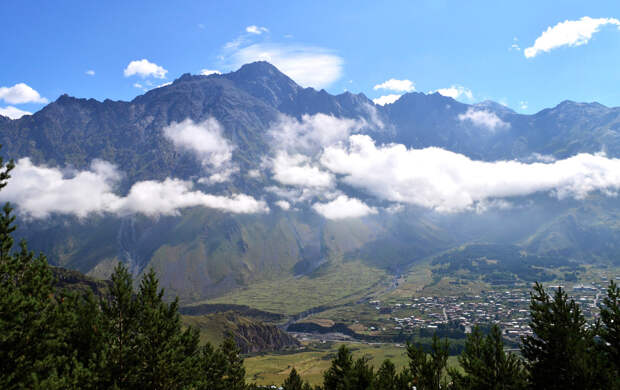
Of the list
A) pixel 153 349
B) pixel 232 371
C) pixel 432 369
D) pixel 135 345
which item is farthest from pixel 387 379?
pixel 232 371

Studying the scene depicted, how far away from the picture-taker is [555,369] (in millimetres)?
37000

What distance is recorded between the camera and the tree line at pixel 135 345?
102 ft

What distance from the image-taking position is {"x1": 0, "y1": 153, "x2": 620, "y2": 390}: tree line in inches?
1226

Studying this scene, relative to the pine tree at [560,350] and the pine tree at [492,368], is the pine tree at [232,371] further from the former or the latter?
the pine tree at [560,350]

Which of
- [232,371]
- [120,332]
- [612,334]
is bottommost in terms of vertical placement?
[232,371]

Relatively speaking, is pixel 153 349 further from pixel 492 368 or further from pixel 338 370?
pixel 492 368

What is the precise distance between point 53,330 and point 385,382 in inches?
1594

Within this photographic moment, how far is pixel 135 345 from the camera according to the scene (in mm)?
41375

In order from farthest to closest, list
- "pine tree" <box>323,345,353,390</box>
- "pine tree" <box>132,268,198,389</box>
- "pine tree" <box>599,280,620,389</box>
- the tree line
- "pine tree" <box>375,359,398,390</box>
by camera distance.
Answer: "pine tree" <box>323,345,353,390</box>
"pine tree" <box>375,359,398,390</box>
"pine tree" <box>132,268,198,389</box>
"pine tree" <box>599,280,620,389</box>
the tree line

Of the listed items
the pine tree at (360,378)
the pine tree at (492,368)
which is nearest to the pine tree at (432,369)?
the pine tree at (492,368)

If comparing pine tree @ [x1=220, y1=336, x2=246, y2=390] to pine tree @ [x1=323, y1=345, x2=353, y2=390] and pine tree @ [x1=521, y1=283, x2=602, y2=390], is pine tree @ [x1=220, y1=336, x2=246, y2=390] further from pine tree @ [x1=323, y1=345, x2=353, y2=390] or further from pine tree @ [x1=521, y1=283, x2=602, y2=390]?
pine tree @ [x1=521, y1=283, x2=602, y2=390]

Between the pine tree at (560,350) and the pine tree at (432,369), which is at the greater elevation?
the pine tree at (560,350)

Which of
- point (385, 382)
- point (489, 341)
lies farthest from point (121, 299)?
point (489, 341)

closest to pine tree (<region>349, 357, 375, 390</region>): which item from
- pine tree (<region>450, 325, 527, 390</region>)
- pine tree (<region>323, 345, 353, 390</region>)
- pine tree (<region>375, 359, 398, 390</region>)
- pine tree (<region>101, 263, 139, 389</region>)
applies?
pine tree (<region>375, 359, 398, 390</region>)
